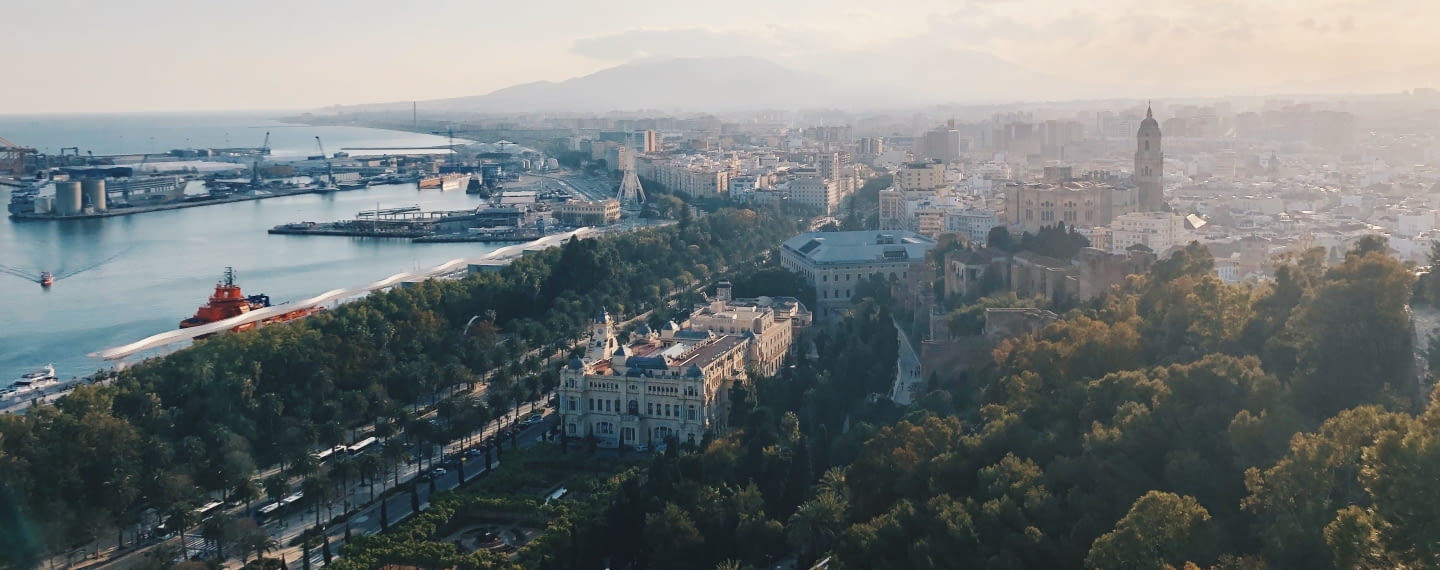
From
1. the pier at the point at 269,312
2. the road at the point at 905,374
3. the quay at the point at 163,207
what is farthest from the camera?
the quay at the point at 163,207

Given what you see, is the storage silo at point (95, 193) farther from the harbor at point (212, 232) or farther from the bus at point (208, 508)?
the bus at point (208, 508)

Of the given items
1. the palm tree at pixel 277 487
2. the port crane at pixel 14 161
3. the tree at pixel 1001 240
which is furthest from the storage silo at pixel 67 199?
the palm tree at pixel 277 487

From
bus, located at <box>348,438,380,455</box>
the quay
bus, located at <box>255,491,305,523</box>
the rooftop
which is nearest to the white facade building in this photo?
the rooftop

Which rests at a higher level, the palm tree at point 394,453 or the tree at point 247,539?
the palm tree at point 394,453

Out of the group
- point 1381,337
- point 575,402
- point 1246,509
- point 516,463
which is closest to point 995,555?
point 1246,509

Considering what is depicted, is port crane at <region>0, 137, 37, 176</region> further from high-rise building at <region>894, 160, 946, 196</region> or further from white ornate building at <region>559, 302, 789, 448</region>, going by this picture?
white ornate building at <region>559, 302, 789, 448</region>
